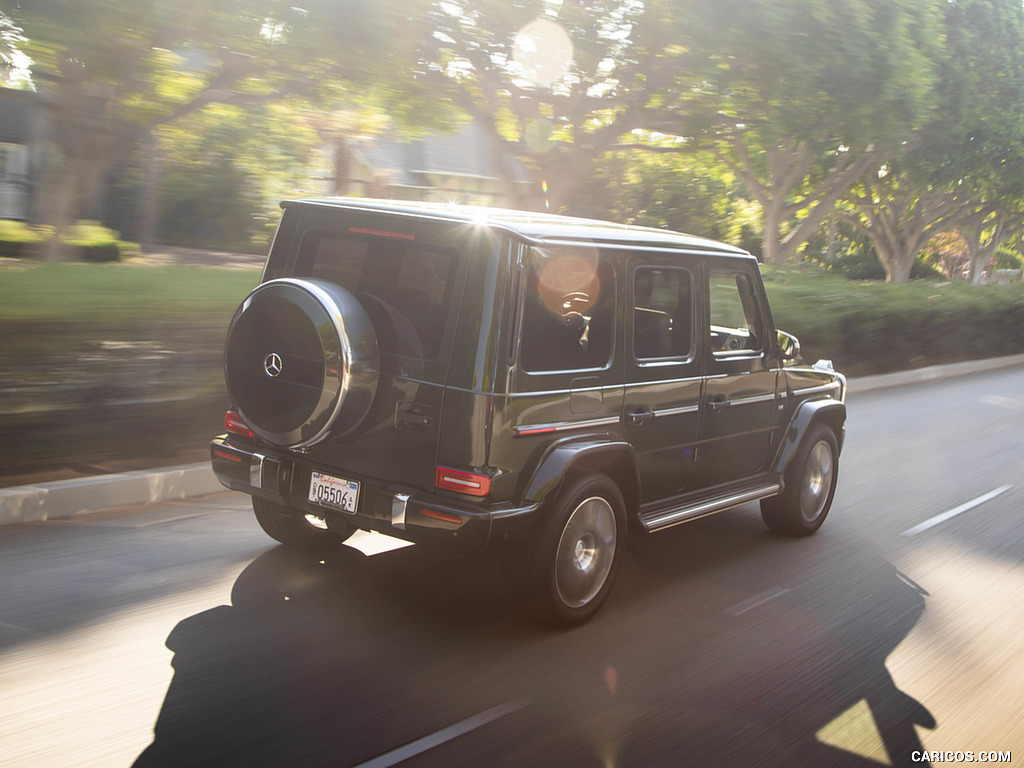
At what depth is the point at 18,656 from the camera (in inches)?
158

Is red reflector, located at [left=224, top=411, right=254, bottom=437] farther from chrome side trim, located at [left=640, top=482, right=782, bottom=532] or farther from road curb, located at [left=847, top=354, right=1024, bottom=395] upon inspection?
road curb, located at [left=847, top=354, right=1024, bottom=395]

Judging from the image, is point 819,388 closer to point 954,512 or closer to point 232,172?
point 954,512

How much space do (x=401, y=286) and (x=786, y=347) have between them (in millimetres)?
3056

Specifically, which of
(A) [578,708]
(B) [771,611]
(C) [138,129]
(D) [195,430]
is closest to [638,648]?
(A) [578,708]

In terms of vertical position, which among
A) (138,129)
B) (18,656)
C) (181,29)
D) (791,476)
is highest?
(181,29)

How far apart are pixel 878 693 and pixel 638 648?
43.6 inches

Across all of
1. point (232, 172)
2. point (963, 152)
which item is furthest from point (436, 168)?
point (963, 152)

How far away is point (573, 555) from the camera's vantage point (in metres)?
4.66

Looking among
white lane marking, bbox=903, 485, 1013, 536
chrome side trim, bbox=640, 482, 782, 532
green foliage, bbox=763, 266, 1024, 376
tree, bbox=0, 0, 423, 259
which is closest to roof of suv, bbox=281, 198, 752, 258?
chrome side trim, bbox=640, 482, 782, 532

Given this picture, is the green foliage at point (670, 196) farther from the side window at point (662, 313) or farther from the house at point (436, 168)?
the side window at point (662, 313)

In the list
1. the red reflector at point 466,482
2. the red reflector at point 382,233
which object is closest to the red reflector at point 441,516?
the red reflector at point 466,482

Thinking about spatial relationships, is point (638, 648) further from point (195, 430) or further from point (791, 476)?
point (195, 430)

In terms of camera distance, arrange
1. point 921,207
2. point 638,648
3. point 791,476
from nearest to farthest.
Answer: point 638,648, point 791,476, point 921,207

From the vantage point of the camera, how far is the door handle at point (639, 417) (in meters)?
4.93
